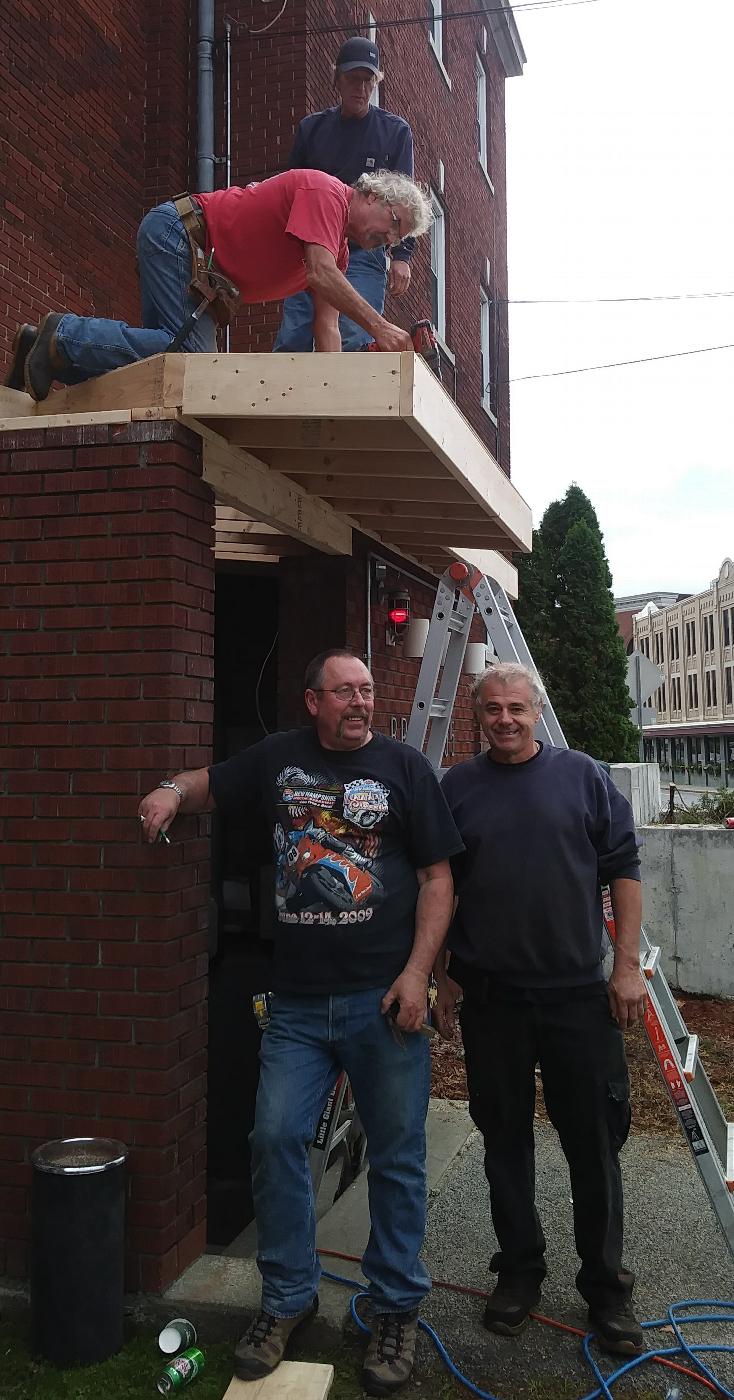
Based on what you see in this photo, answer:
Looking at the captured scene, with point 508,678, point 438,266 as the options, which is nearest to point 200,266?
point 508,678

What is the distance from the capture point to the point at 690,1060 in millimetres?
3637

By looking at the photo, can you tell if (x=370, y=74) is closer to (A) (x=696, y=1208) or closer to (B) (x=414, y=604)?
(B) (x=414, y=604)

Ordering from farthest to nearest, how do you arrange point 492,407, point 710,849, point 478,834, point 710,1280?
1. point 492,407
2. point 710,849
3. point 710,1280
4. point 478,834

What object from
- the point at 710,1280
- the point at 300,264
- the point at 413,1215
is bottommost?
the point at 710,1280

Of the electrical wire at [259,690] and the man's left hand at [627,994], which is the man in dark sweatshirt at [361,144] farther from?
the man's left hand at [627,994]

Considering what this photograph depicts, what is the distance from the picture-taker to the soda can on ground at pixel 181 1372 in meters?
3.09

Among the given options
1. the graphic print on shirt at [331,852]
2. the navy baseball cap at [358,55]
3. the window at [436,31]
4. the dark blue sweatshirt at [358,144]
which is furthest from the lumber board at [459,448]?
the window at [436,31]

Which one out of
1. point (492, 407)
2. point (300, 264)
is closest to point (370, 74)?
point (300, 264)

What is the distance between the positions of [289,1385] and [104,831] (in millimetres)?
1749

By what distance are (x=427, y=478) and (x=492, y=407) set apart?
1068cm

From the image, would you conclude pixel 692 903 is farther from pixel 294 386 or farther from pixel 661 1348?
pixel 294 386

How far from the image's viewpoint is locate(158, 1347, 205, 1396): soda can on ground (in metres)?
3.09

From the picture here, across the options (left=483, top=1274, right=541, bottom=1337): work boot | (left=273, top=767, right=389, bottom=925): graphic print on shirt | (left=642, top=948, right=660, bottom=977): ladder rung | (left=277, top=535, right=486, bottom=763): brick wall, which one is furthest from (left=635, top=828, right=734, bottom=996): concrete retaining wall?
(left=273, top=767, right=389, bottom=925): graphic print on shirt

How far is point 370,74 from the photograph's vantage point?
18.3 ft
